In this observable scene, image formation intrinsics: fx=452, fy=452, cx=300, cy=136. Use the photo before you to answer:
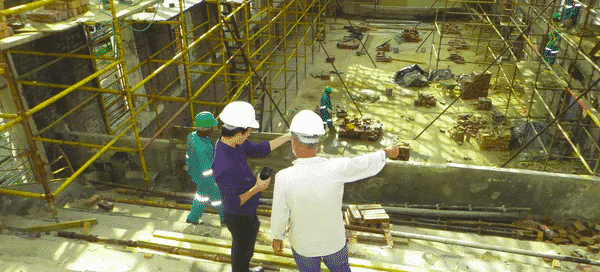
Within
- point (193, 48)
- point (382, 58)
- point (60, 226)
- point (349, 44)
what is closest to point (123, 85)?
point (193, 48)

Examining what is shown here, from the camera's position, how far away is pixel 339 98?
50.2ft

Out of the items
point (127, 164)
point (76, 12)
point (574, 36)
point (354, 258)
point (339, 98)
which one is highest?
point (76, 12)

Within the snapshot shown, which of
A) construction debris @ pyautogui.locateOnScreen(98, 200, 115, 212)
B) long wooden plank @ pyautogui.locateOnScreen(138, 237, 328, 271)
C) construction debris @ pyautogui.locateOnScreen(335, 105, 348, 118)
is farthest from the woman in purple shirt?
construction debris @ pyautogui.locateOnScreen(335, 105, 348, 118)

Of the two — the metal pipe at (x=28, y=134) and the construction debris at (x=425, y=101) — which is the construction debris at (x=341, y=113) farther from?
the metal pipe at (x=28, y=134)

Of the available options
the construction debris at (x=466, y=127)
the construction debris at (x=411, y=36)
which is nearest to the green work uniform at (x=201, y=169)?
the construction debris at (x=466, y=127)

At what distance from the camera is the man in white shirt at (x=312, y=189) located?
3463 millimetres

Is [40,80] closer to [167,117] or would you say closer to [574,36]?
[167,117]

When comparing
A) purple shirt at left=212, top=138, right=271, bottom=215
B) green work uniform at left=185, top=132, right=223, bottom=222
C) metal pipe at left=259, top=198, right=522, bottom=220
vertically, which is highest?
purple shirt at left=212, top=138, right=271, bottom=215

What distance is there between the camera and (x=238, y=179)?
13.5 ft

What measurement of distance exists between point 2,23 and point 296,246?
5.15 meters

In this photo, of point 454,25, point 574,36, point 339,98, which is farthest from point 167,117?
point 454,25

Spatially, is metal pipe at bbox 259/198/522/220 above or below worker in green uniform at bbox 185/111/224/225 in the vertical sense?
below

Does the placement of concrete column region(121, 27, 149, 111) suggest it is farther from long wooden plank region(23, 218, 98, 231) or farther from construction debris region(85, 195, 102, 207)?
long wooden plank region(23, 218, 98, 231)

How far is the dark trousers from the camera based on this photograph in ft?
13.8
